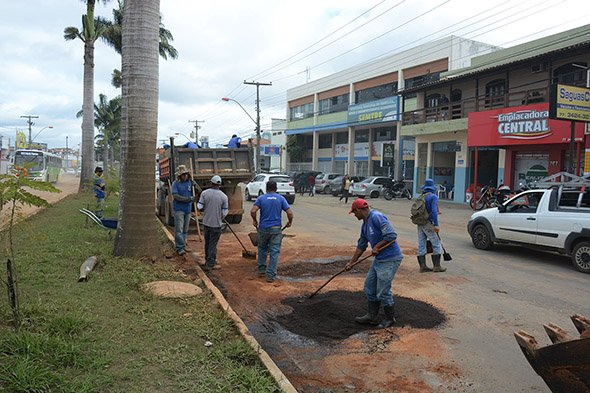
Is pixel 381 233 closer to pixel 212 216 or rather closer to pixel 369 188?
pixel 212 216

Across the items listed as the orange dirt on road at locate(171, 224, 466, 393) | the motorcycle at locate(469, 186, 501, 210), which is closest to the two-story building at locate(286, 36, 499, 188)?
the motorcycle at locate(469, 186, 501, 210)

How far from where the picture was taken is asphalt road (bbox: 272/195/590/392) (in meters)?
4.36

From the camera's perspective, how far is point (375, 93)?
4022 cm

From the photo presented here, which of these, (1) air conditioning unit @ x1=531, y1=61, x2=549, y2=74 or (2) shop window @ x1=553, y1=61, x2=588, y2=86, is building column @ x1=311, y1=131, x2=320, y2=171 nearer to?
(1) air conditioning unit @ x1=531, y1=61, x2=549, y2=74

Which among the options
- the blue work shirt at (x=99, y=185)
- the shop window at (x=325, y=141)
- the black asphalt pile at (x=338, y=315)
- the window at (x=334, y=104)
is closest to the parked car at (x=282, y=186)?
the blue work shirt at (x=99, y=185)

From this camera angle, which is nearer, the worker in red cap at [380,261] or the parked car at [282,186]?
the worker in red cap at [380,261]

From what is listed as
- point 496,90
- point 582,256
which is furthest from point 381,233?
point 496,90

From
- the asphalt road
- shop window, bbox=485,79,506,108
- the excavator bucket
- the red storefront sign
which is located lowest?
the asphalt road

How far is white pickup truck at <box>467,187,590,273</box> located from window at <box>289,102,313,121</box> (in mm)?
38684

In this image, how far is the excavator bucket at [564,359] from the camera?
275 cm

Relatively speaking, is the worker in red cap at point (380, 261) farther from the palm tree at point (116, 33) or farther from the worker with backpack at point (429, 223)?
the palm tree at point (116, 33)

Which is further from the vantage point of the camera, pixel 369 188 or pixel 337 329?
pixel 369 188

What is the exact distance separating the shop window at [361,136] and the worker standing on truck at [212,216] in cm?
3472

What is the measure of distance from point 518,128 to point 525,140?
625 millimetres
